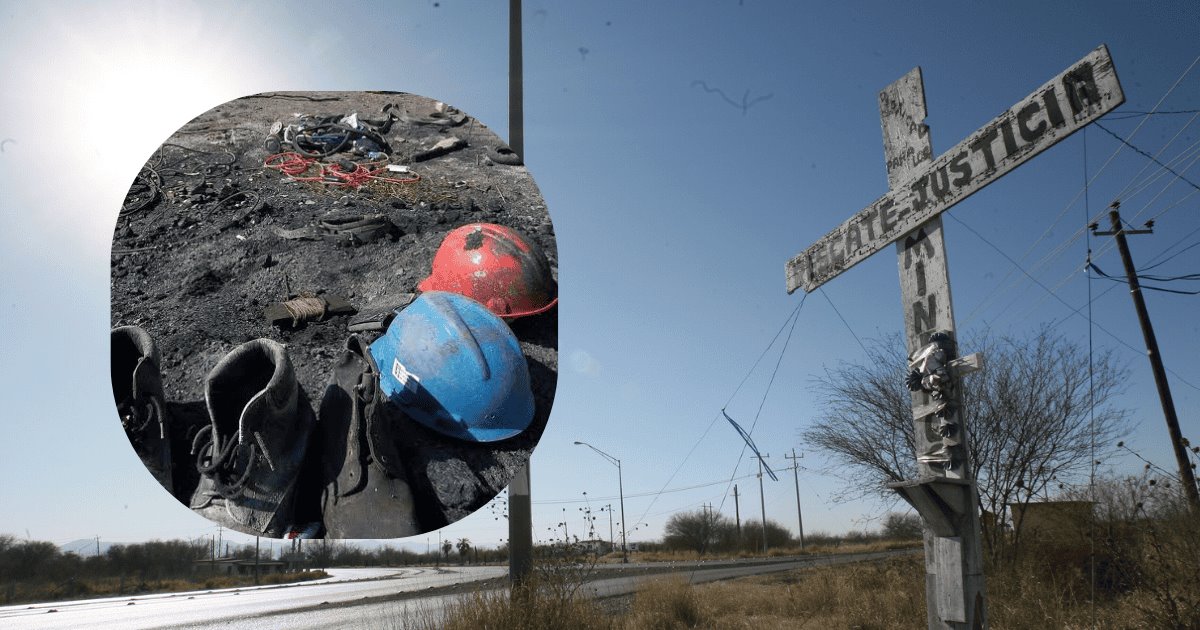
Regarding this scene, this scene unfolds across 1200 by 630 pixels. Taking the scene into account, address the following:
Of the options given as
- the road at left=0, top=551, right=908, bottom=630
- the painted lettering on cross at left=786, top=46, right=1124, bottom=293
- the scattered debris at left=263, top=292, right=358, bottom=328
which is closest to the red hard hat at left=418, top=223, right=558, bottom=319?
the scattered debris at left=263, top=292, right=358, bottom=328

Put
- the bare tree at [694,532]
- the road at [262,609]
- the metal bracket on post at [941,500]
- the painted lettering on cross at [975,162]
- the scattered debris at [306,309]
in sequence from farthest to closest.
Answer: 1. the bare tree at [694,532]
2. the road at [262,609]
3. the scattered debris at [306,309]
4. the metal bracket on post at [941,500]
5. the painted lettering on cross at [975,162]

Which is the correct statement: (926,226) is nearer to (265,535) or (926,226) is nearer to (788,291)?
(788,291)

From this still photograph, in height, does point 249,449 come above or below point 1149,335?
below

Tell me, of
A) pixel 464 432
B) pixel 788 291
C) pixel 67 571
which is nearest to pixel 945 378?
pixel 788 291

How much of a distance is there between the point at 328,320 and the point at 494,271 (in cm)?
99

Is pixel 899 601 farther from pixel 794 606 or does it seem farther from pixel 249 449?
pixel 249 449

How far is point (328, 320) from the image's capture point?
170 inches

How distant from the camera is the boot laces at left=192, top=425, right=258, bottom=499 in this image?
3.86 m

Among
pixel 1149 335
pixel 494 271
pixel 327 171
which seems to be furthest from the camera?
pixel 1149 335

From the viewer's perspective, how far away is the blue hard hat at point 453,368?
4020 millimetres

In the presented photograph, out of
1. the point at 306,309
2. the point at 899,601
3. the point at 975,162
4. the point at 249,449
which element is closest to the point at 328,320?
the point at 306,309

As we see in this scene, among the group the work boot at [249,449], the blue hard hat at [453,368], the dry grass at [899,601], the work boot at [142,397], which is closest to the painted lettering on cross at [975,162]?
the blue hard hat at [453,368]

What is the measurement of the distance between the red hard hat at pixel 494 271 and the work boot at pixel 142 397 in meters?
1.50

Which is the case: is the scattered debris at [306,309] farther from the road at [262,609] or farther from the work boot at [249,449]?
the road at [262,609]
